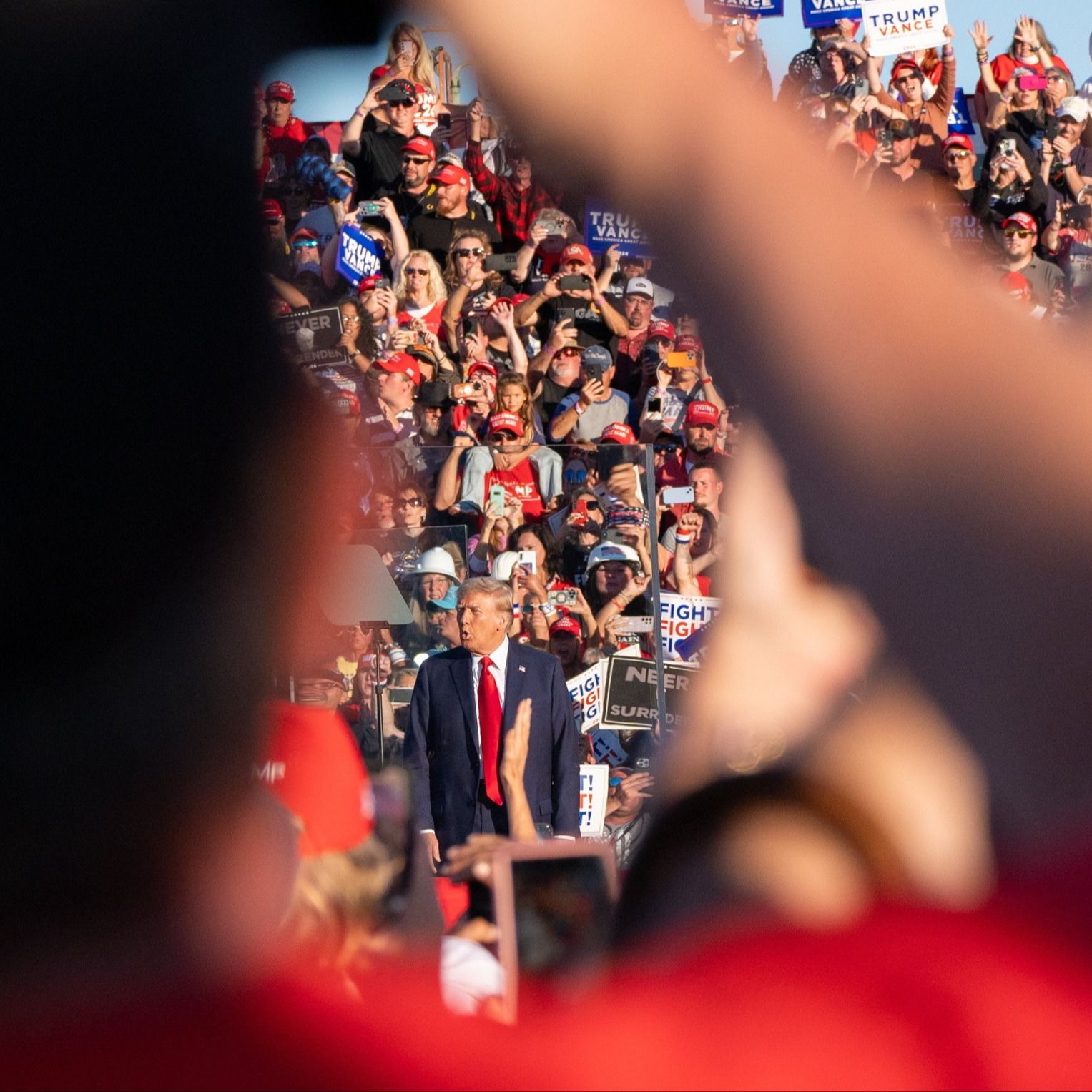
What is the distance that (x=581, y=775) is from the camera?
29.5 inches

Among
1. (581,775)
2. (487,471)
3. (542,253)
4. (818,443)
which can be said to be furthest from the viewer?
(542,253)

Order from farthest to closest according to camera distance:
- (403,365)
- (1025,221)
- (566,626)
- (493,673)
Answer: (1025,221) → (403,365) → (566,626) → (493,673)

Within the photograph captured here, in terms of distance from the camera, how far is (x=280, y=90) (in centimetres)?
32

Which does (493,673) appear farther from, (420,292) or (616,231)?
(420,292)

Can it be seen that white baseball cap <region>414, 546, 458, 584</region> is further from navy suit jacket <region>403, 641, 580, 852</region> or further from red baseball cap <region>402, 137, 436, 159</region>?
red baseball cap <region>402, 137, 436, 159</region>

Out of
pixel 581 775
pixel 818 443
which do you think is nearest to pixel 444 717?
pixel 581 775

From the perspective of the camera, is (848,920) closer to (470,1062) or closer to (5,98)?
(470,1062)

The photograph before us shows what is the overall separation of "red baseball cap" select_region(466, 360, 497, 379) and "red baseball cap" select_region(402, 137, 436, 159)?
790 millimetres

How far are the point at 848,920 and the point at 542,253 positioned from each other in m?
4.43

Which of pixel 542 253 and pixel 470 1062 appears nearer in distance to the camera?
pixel 470 1062

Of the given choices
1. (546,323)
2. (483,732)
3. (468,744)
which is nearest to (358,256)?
(546,323)

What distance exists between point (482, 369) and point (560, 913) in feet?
14.5

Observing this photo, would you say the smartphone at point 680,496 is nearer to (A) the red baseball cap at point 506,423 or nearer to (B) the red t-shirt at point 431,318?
(A) the red baseball cap at point 506,423

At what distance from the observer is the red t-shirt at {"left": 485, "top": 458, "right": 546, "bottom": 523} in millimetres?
1846
